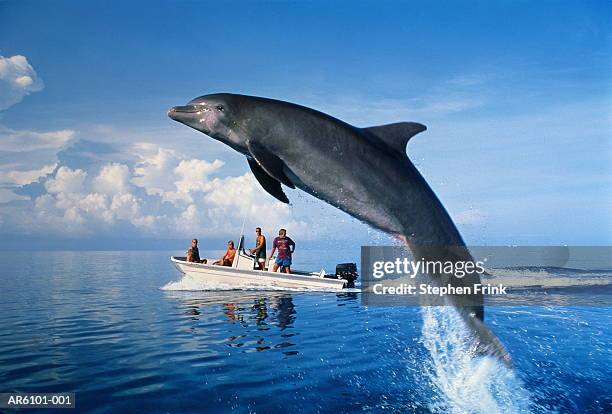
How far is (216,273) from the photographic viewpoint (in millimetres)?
24797

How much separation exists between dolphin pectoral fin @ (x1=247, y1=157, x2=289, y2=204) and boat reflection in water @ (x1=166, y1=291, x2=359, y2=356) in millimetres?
6728

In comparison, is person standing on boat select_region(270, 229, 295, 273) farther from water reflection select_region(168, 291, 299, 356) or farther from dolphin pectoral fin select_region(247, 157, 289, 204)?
dolphin pectoral fin select_region(247, 157, 289, 204)

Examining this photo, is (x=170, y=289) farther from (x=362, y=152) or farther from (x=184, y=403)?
(x=362, y=152)

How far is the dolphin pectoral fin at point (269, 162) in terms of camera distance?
5.03 meters

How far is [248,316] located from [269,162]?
39.7 ft

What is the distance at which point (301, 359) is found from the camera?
10875 millimetres

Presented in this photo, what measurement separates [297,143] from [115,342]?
33.2 ft

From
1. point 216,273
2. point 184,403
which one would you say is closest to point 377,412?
point 184,403

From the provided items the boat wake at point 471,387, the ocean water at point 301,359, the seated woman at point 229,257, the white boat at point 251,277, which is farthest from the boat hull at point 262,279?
the boat wake at point 471,387

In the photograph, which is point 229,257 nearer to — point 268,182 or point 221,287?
point 221,287

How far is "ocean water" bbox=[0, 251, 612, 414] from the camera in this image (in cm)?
832

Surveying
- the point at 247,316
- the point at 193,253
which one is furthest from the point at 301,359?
the point at 193,253

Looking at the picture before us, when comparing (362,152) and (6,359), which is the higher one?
(362,152)

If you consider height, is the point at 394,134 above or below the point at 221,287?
above
